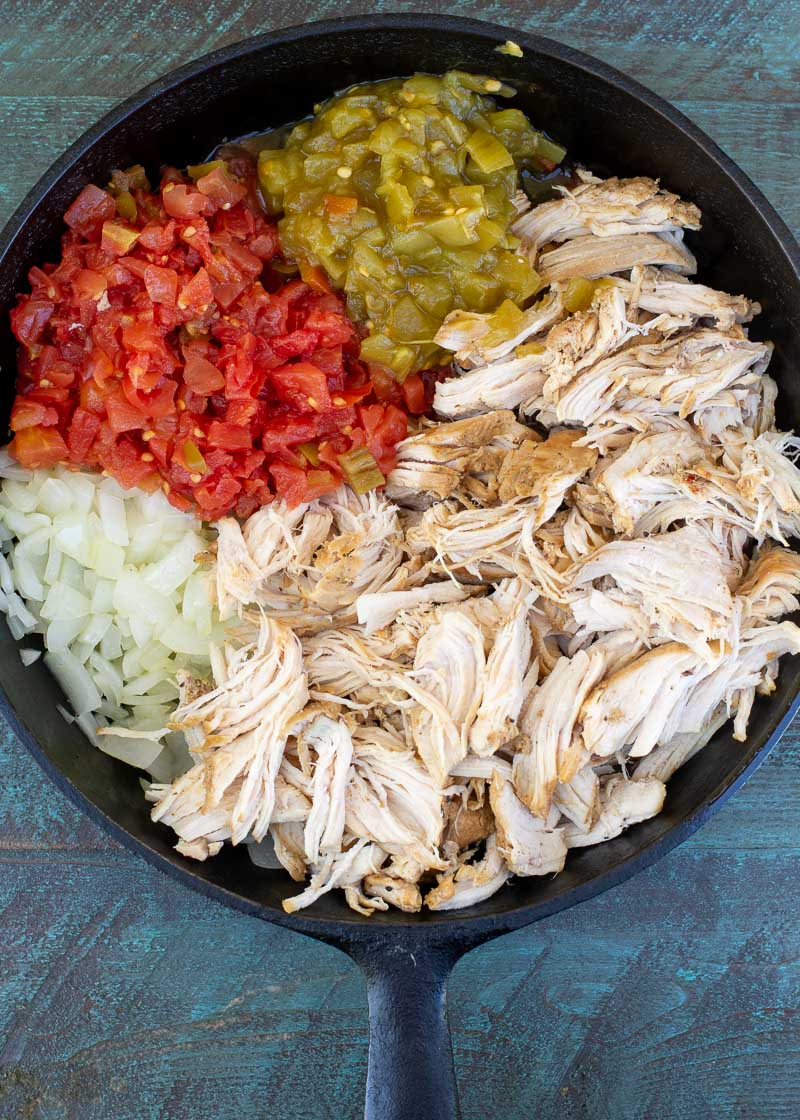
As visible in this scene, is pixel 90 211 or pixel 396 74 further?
pixel 396 74

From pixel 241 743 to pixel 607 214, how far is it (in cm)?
153

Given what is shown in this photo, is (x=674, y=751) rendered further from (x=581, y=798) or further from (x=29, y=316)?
(x=29, y=316)

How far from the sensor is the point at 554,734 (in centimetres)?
209

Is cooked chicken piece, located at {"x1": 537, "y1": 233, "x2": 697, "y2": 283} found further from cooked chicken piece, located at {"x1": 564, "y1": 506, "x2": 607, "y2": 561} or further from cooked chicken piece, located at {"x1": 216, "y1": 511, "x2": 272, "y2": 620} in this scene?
cooked chicken piece, located at {"x1": 216, "y1": 511, "x2": 272, "y2": 620}

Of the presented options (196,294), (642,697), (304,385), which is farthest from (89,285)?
(642,697)

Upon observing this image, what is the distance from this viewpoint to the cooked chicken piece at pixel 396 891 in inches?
82.0

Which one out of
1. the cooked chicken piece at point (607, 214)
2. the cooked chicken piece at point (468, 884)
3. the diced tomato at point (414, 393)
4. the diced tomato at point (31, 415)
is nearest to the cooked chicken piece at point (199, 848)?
the cooked chicken piece at point (468, 884)

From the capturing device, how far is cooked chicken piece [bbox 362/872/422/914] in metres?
2.08

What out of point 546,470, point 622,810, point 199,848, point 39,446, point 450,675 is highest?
point 39,446

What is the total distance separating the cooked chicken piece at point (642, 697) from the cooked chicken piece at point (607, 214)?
40.1 inches

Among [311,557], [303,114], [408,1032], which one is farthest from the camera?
[303,114]

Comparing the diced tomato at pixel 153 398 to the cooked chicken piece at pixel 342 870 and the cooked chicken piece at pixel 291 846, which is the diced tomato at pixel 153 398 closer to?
the cooked chicken piece at pixel 291 846

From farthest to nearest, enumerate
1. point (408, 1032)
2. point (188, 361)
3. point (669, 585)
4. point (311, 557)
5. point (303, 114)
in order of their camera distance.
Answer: point (303, 114)
point (311, 557)
point (188, 361)
point (669, 585)
point (408, 1032)

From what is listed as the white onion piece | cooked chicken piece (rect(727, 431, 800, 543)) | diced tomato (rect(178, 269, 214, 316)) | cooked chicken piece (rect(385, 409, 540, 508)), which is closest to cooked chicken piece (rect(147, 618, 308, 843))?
the white onion piece
